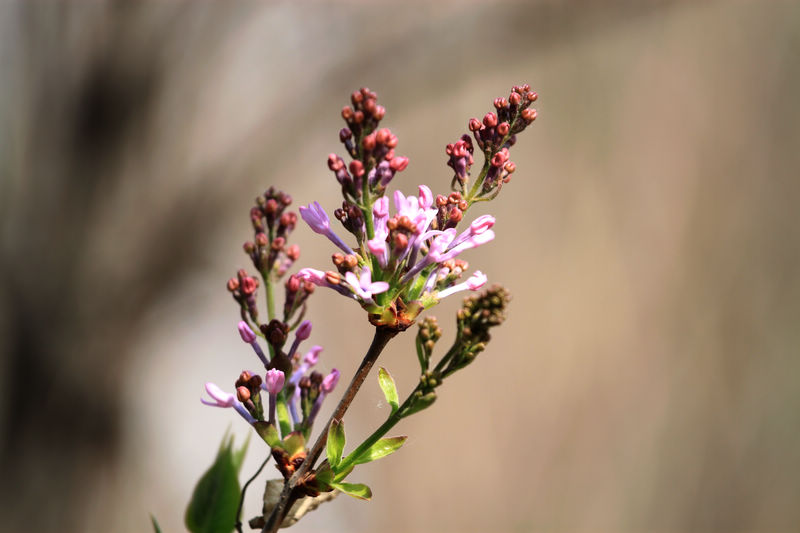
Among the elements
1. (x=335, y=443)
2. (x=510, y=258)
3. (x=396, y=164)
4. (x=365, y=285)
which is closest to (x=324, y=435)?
(x=335, y=443)

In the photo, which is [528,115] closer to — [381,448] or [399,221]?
[399,221]

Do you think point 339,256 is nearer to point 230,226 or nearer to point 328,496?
point 328,496

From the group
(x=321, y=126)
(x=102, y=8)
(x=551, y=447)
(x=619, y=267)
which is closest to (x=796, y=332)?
(x=619, y=267)

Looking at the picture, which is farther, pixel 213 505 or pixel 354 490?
pixel 213 505

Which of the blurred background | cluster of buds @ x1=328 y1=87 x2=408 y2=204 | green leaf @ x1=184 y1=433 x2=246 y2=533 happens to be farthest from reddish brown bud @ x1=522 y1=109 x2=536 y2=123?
the blurred background

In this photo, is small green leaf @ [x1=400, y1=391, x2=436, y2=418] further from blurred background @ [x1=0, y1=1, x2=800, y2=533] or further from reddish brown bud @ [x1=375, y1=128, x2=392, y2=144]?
blurred background @ [x1=0, y1=1, x2=800, y2=533]

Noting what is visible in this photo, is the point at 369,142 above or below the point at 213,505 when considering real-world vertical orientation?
above
